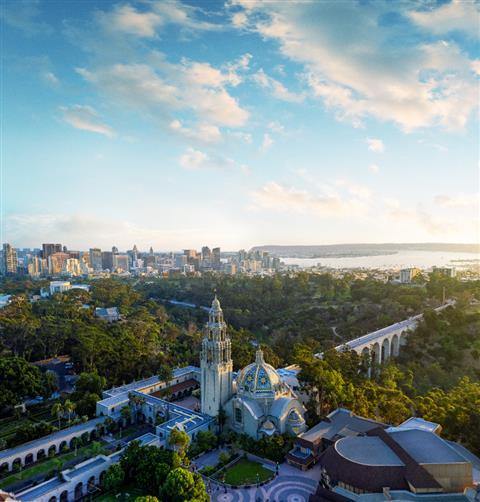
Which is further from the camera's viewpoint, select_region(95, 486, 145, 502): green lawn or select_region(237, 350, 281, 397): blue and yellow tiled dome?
select_region(237, 350, 281, 397): blue and yellow tiled dome

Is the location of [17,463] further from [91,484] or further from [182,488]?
[182,488]

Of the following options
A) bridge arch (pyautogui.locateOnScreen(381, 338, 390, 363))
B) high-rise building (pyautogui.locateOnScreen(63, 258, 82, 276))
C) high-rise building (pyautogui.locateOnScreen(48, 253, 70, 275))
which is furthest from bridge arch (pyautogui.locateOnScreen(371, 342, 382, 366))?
high-rise building (pyautogui.locateOnScreen(48, 253, 70, 275))

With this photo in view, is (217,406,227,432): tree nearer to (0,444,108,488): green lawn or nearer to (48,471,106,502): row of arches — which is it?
(0,444,108,488): green lawn

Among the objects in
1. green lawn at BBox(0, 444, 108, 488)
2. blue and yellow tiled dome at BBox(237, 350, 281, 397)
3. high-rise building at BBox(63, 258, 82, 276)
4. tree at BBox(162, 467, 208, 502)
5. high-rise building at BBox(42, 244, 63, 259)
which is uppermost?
high-rise building at BBox(42, 244, 63, 259)

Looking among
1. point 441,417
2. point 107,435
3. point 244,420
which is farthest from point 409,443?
point 107,435

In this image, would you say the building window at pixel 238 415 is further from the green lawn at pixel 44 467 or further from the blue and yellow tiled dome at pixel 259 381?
the green lawn at pixel 44 467

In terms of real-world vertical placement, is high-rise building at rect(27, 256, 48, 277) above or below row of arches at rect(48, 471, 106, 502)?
above

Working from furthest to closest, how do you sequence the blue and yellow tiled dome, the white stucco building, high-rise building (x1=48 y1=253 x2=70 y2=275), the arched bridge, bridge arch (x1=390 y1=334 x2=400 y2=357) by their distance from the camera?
high-rise building (x1=48 y1=253 x2=70 y2=275) → bridge arch (x1=390 y1=334 x2=400 y2=357) → the arched bridge → the blue and yellow tiled dome → the white stucco building
